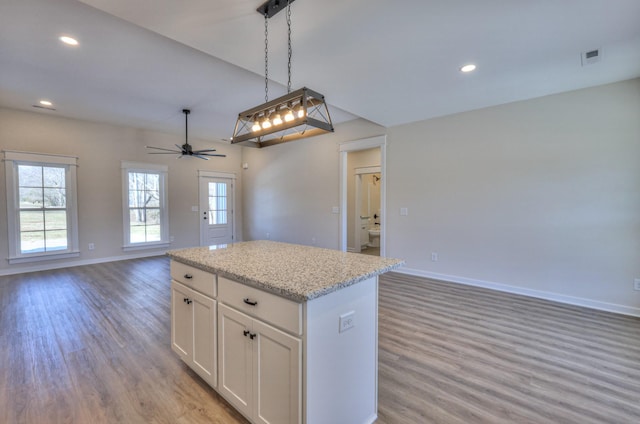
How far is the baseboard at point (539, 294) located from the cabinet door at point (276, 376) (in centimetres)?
372

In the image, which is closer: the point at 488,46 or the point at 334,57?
the point at 488,46

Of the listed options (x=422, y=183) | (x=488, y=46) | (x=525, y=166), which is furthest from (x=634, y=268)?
(x=488, y=46)

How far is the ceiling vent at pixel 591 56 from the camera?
2551 mm

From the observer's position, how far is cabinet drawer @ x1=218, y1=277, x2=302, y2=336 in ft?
4.16

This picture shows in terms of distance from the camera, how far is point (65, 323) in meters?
2.94

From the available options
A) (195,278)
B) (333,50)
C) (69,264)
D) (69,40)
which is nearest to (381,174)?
(333,50)

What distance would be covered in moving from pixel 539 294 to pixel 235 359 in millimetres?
3915

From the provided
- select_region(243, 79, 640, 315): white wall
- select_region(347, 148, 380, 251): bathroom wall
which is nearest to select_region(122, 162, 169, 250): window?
select_region(347, 148, 380, 251): bathroom wall

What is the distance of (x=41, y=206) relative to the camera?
16.8ft

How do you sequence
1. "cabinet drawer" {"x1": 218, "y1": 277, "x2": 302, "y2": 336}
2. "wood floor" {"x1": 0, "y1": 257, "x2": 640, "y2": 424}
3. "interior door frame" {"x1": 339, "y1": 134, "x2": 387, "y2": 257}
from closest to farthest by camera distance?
"cabinet drawer" {"x1": 218, "y1": 277, "x2": 302, "y2": 336} < "wood floor" {"x1": 0, "y1": 257, "x2": 640, "y2": 424} < "interior door frame" {"x1": 339, "y1": 134, "x2": 387, "y2": 257}

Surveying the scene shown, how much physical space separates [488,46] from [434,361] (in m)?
2.72

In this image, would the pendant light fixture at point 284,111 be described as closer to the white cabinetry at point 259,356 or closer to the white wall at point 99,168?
the white cabinetry at point 259,356

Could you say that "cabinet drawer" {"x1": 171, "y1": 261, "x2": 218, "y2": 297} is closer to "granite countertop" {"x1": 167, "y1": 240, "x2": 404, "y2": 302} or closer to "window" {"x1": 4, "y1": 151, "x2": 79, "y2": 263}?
"granite countertop" {"x1": 167, "y1": 240, "x2": 404, "y2": 302}

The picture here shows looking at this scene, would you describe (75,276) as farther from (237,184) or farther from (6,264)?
(237,184)
